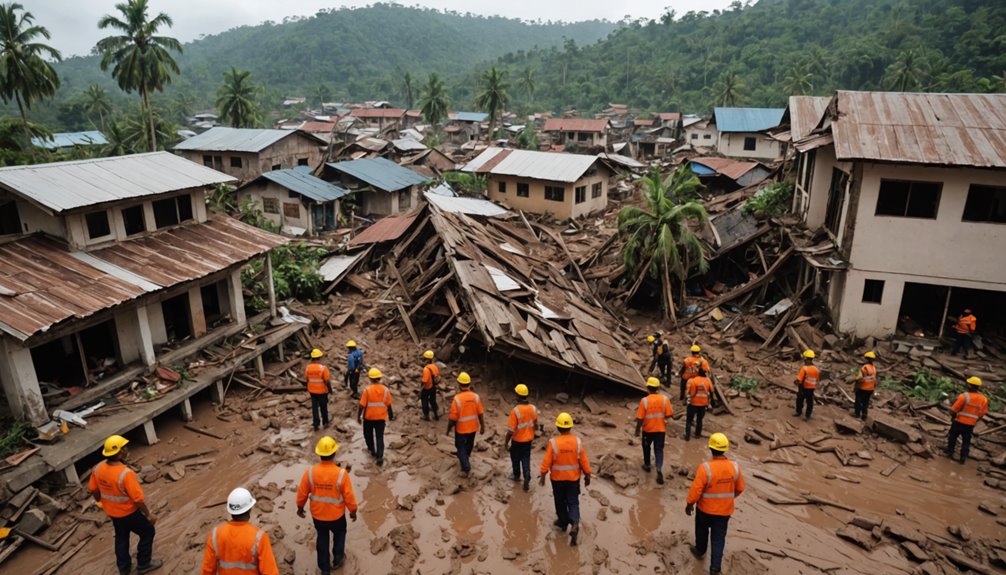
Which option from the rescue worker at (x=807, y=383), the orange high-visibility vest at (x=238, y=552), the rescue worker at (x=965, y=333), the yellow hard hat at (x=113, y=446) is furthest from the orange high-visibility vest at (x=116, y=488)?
the rescue worker at (x=965, y=333)

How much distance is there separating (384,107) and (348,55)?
60851mm

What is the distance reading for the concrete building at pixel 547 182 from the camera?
30.7 m

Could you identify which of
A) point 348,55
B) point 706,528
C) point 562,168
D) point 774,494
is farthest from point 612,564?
point 348,55

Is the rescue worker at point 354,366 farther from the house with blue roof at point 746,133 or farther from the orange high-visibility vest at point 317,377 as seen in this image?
the house with blue roof at point 746,133

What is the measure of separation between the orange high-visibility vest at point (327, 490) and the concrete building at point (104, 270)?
5.93m

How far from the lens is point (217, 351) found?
14.3m

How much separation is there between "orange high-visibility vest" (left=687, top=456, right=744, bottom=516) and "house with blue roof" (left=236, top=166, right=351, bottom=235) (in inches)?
940

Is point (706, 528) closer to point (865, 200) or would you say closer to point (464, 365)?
point (464, 365)

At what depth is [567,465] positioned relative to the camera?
8297 millimetres

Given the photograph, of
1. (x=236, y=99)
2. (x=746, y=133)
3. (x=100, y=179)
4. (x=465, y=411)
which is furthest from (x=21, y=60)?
(x=746, y=133)

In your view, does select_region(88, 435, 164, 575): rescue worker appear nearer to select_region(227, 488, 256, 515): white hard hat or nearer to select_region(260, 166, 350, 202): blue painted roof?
select_region(227, 488, 256, 515): white hard hat

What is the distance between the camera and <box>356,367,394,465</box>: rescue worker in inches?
398

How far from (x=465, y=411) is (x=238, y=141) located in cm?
3408

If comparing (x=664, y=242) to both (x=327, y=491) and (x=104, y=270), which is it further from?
(x=104, y=270)
